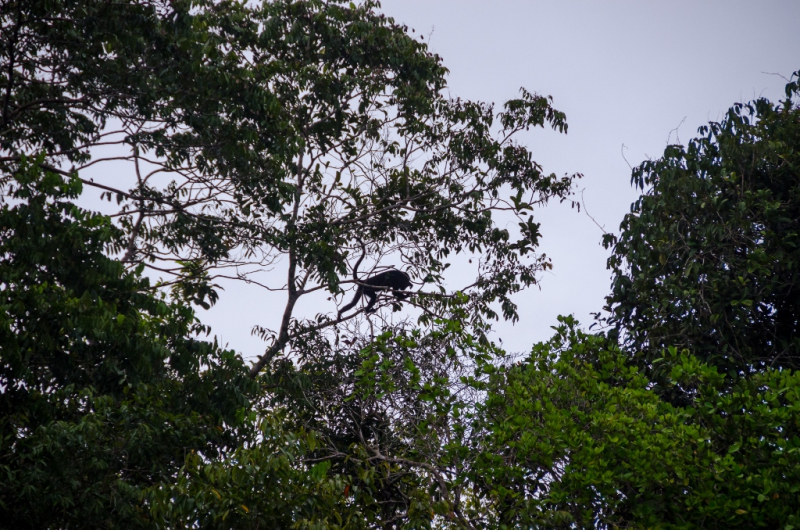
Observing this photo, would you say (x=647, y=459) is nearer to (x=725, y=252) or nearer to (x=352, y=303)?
(x=725, y=252)

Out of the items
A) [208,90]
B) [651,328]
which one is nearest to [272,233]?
[208,90]

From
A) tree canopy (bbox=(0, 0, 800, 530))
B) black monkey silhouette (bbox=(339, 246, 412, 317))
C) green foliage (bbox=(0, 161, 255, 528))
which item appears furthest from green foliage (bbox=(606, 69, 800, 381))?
green foliage (bbox=(0, 161, 255, 528))

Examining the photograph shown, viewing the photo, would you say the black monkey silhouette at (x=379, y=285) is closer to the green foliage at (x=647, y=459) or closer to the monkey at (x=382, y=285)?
the monkey at (x=382, y=285)

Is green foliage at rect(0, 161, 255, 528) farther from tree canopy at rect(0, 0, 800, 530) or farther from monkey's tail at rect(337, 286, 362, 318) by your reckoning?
monkey's tail at rect(337, 286, 362, 318)

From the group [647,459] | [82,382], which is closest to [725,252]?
[647,459]

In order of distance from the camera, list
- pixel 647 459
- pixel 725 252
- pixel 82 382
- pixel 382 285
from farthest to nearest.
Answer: pixel 382 285
pixel 725 252
pixel 82 382
pixel 647 459

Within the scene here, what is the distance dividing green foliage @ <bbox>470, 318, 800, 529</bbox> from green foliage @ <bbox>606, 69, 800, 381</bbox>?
2.84 metres

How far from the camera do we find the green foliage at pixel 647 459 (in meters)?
5.42

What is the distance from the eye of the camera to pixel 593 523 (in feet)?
19.6

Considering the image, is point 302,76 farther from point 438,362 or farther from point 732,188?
point 732,188

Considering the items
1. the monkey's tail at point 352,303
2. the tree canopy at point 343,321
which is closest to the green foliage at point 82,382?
the tree canopy at point 343,321

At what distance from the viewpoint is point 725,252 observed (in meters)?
9.27

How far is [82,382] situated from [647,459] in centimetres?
486

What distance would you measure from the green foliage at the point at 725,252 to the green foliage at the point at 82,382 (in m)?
5.38
